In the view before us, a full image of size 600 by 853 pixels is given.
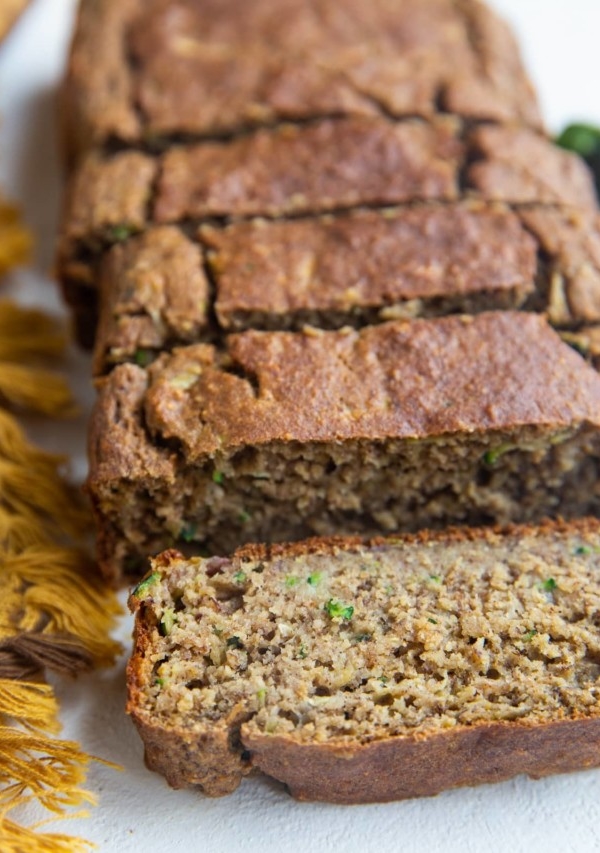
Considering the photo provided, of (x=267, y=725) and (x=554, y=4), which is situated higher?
(x=554, y=4)

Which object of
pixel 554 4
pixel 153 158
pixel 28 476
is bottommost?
pixel 28 476

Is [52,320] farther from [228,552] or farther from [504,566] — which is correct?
[504,566]

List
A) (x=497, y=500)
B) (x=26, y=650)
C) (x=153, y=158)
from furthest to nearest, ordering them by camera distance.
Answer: (x=153, y=158)
(x=497, y=500)
(x=26, y=650)

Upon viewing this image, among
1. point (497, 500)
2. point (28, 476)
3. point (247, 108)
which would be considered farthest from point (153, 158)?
point (497, 500)

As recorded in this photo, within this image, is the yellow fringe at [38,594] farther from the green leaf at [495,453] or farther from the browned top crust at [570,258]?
the browned top crust at [570,258]

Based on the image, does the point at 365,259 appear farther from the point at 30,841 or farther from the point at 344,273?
the point at 30,841

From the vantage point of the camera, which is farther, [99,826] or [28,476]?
[28,476]

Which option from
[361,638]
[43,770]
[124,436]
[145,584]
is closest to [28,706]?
[43,770]

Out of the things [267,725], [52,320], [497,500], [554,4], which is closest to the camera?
[267,725]
